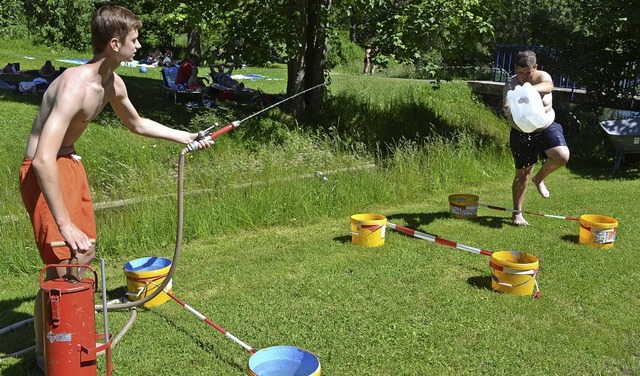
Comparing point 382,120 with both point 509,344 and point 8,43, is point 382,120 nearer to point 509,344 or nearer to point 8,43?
point 509,344

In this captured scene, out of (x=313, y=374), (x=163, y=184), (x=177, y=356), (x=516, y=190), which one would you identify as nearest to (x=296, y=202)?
(x=163, y=184)

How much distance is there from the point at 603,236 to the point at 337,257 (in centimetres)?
258

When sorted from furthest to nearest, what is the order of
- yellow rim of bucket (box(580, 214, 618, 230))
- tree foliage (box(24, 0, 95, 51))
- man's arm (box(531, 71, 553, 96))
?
1. tree foliage (box(24, 0, 95, 51))
2. man's arm (box(531, 71, 553, 96))
3. yellow rim of bucket (box(580, 214, 618, 230))

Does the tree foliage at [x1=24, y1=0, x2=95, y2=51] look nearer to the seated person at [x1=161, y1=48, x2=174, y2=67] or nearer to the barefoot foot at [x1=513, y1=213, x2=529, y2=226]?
the seated person at [x1=161, y1=48, x2=174, y2=67]

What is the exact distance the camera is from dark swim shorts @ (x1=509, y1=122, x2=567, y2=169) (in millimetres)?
6574

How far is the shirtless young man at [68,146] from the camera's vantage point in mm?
2922

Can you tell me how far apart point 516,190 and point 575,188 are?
2547mm

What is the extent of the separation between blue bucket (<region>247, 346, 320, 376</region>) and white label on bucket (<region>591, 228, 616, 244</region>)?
379 centimetres

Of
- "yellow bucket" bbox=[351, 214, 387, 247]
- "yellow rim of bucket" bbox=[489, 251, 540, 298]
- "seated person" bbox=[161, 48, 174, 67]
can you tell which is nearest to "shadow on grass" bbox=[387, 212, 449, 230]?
"yellow bucket" bbox=[351, 214, 387, 247]

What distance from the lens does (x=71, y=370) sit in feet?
10.2

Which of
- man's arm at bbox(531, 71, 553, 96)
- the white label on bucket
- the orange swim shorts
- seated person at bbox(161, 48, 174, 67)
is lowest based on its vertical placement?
the white label on bucket

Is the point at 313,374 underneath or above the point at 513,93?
underneath

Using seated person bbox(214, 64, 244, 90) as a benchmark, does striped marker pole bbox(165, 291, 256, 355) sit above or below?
below

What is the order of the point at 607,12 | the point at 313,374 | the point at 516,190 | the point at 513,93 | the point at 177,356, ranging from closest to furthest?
the point at 313,374 → the point at 177,356 → the point at 513,93 → the point at 516,190 → the point at 607,12
